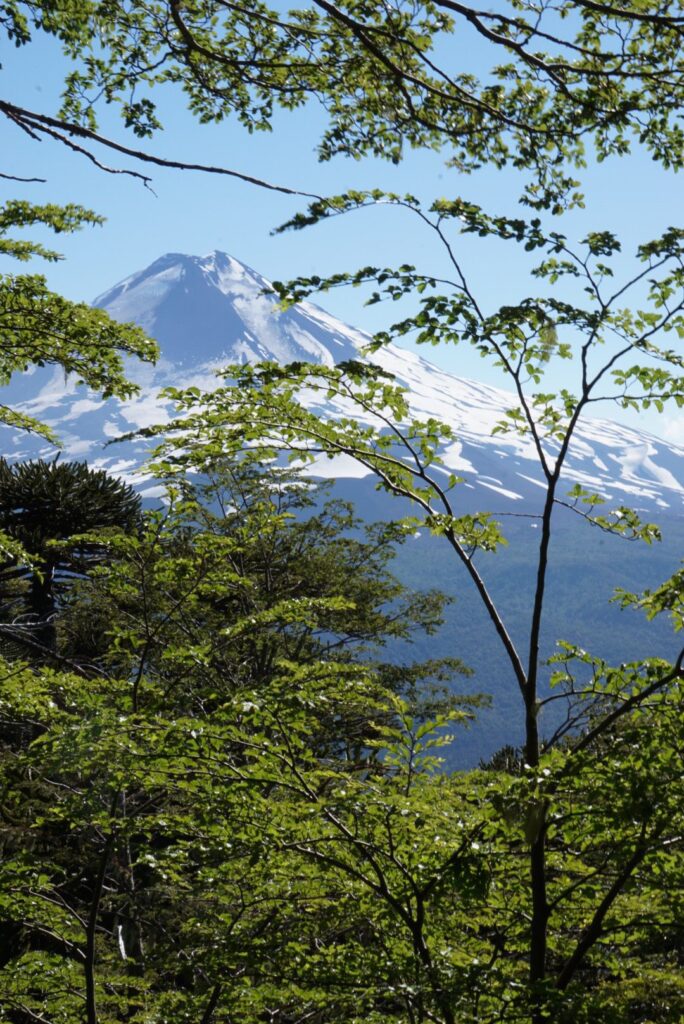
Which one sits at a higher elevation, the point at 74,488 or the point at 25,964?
the point at 74,488

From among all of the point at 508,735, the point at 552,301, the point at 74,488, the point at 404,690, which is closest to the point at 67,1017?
the point at 552,301

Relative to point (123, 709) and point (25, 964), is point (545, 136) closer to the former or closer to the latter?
point (123, 709)

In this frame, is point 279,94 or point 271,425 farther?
point 279,94

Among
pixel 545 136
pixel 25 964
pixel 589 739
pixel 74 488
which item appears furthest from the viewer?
A: pixel 74 488

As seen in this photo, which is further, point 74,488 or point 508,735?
point 508,735

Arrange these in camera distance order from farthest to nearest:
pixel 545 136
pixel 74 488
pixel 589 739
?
pixel 74 488, pixel 545 136, pixel 589 739

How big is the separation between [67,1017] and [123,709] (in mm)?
2352

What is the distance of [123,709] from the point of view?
5012 mm

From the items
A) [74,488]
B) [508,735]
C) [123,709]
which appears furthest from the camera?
[508,735]

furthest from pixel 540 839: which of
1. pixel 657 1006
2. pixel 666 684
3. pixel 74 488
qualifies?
pixel 74 488

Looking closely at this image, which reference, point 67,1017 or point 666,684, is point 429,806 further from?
point 67,1017

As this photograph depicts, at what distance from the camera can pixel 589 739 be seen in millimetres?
3775

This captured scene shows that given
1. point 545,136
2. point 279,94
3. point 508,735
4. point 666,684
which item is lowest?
point 666,684

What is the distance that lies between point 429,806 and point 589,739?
725mm
